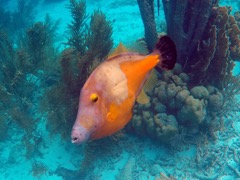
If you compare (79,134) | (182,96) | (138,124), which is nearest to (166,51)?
(79,134)

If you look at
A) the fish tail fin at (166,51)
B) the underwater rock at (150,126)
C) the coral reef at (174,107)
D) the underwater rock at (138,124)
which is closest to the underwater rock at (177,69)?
the coral reef at (174,107)

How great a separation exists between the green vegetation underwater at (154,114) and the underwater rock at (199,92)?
0.7 inches

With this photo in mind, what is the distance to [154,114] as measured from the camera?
447 cm

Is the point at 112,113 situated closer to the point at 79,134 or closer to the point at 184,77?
the point at 79,134

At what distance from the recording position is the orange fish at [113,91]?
1.50 m

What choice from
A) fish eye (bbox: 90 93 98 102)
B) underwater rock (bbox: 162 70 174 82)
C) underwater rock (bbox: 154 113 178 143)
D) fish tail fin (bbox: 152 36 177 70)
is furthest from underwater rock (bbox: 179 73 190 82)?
fish eye (bbox: 90 93 98 102)

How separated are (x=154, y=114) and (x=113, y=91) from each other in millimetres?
2959

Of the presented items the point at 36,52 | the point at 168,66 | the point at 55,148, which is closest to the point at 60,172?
the point at 55,148

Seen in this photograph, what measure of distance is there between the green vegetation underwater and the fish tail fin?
183 cm

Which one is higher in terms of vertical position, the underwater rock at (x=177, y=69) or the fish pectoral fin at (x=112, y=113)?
the fish pectoral fin at (x=112, y=113)

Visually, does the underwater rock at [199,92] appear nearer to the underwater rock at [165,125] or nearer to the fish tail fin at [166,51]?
the underwater rock at [165,125]

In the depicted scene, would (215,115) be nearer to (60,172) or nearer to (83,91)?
(60,172)

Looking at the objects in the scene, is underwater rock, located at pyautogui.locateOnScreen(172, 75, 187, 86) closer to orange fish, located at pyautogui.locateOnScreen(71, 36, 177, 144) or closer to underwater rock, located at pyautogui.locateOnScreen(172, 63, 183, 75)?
underwater rock, located at pyautogui.locateOnScreen(172, 63, 183, 75)

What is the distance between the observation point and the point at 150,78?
221 cm
